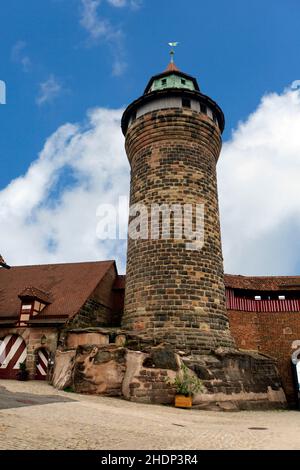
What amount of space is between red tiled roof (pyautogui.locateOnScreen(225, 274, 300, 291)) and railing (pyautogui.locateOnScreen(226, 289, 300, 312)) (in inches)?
23.8

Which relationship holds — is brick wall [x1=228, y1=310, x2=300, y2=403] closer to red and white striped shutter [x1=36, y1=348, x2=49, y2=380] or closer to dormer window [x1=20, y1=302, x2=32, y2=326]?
red and white striped shutter [x1=36, y1=348, x2=49, y2=380]

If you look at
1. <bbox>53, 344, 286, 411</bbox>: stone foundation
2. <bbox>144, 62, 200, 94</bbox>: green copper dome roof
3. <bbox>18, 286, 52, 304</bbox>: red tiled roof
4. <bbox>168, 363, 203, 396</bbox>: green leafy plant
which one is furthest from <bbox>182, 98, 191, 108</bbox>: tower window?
<bbox>168, 363, 203, 396</bbox>: green leafy plant

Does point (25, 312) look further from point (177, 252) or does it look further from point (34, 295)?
point (177, 252)

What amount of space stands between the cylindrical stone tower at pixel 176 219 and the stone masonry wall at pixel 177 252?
0.11ft

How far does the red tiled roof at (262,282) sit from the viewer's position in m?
20.1

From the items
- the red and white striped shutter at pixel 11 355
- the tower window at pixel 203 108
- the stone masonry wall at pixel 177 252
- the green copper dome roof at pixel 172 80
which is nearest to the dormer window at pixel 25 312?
the red and white striped shutter at pixel 11 355

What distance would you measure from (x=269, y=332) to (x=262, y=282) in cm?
277

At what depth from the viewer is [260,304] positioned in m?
20.2

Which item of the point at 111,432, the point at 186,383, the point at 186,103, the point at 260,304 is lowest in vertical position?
the point at 111,432

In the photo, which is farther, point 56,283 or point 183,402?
point 56,283

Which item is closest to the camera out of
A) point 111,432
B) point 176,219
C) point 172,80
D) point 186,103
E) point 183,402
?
point 111,432

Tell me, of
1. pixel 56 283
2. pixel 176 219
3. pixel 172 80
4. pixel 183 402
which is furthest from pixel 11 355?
pixel 172 80

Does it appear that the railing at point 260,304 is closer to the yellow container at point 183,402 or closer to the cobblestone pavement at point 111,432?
the yellow container at point 183,402
